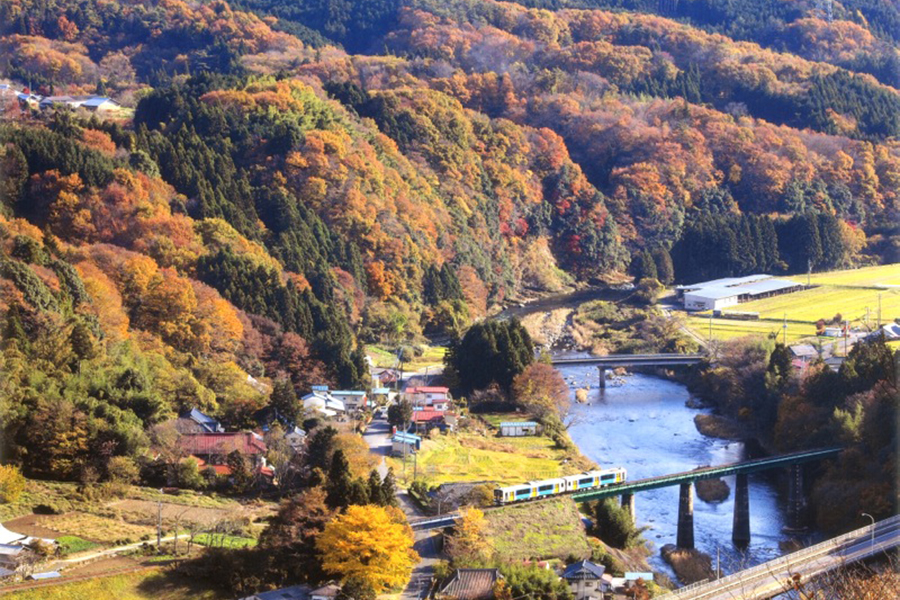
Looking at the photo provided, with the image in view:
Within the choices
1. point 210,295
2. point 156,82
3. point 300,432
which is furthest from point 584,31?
point 300,432

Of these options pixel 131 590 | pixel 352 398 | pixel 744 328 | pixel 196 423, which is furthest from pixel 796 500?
pixel 744 328

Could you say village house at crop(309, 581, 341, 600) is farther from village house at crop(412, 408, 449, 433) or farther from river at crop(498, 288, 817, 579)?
village house at crop(412, 408, 449, 433)

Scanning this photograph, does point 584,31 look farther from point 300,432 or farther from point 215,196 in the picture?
point 300,432

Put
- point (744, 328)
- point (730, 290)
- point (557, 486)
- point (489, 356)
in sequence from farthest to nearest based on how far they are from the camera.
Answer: point (730, 290)
point (744, 328)
point (489, 356)
point (557, 486)

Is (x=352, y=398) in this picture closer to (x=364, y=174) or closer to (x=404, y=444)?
(x=404, y=444)

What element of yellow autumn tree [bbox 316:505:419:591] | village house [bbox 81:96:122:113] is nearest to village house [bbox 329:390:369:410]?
yellow autumn tree [bbox 316:505:419:591]
